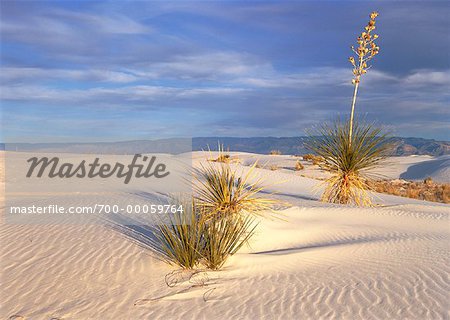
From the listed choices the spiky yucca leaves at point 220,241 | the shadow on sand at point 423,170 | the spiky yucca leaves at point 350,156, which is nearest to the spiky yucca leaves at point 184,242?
the spiky yucca leaves at point 220,241

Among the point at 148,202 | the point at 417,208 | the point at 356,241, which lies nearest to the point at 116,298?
the point at 356,241

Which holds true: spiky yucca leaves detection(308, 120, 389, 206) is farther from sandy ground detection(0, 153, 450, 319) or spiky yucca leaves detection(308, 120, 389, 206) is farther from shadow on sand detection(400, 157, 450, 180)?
shadow on sand detection(400, 157, 450, 180)

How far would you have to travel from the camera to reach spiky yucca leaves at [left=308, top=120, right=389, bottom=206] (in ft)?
40.3

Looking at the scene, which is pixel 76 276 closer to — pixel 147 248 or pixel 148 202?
pixel 147 248

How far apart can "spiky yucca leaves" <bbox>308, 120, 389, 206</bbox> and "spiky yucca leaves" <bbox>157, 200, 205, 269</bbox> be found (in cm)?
567

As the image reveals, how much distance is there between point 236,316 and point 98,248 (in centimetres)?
338

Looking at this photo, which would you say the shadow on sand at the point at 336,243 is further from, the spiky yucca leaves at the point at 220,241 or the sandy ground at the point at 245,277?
the spiky yucca leaves at the point at 220,241

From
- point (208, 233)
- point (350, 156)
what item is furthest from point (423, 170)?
point (208, 233)

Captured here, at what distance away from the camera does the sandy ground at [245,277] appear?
5738 millimetres

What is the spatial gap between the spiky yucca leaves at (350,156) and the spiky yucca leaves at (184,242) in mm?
5674

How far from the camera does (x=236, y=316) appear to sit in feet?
18.3

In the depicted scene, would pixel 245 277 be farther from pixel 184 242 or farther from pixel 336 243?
pixel 336 243

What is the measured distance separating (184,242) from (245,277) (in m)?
1.13

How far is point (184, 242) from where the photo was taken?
7434 millimetres
